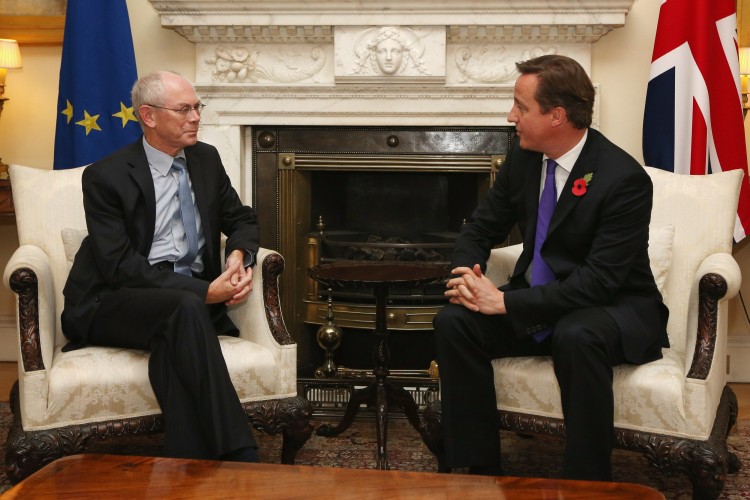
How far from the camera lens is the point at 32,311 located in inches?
107

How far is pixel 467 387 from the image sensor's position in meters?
2.75

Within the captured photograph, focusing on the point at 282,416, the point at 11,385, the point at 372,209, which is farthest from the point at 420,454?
the point at 11,385

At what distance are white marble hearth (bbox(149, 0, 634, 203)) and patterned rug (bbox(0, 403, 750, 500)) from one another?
4.54 ft

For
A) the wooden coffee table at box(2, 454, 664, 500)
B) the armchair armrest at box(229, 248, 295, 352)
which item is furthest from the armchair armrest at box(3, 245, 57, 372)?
the wooden coffee table at box(2, 454, 664, 500)

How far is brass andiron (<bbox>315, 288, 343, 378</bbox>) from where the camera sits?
13.6 ft

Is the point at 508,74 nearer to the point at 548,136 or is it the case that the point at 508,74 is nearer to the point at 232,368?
the point at 548,136

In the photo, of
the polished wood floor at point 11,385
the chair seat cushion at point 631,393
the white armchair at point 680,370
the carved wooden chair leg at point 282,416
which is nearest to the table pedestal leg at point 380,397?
the white armchair at point 680,370

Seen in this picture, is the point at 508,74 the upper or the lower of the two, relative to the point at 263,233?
upper

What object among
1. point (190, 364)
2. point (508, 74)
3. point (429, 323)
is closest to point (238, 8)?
point (508, 74)

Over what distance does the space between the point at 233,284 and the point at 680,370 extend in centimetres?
135

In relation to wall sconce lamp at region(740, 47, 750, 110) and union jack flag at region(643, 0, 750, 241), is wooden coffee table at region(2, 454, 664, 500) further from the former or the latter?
wall sconce lamp at region(740, 47, 750, 110)

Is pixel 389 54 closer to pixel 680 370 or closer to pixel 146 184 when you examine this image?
pixel 146 184

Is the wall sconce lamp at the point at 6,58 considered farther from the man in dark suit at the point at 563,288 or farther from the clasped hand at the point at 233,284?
the man in dark suit at the point at 563,288

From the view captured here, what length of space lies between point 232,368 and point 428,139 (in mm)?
1806
